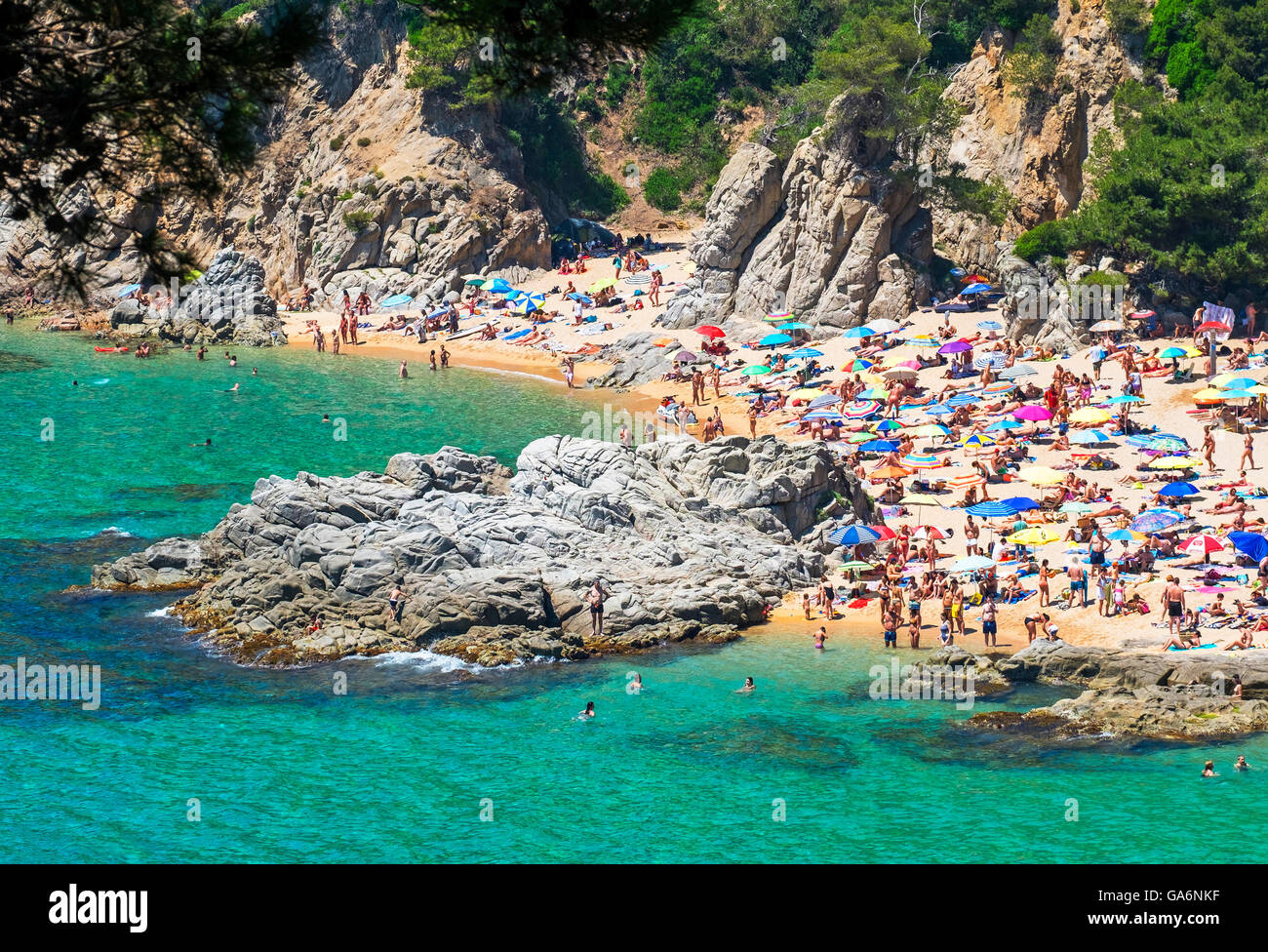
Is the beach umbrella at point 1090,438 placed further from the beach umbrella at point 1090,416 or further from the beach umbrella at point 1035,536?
the beach umbrella at point 1035,536

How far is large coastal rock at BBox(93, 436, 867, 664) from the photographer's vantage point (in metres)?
35.3

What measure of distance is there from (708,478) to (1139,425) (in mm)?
14982

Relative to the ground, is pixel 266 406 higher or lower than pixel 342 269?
lower

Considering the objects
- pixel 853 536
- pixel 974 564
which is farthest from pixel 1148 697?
pixel 853 536

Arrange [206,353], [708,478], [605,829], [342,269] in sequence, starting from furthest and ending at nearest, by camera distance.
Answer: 1. [342,269]
2. [206,353]
3. [708,478]
4. [605,829]

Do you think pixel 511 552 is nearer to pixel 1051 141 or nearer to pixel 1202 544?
pixel 1202 544

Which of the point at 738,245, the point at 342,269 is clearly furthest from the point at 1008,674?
the point at 342,269

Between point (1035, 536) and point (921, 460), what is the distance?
9.13 meters

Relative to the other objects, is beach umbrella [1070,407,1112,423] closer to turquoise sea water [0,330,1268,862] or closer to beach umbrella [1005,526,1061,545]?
beach umbrella [1005,526,1061,545]

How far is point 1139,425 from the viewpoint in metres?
46.8

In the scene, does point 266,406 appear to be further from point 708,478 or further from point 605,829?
point 605,829

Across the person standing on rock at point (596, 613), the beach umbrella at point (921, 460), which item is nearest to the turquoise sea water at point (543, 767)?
the person standing on rock at point (596, 613)

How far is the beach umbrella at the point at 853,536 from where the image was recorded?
3906 cm
